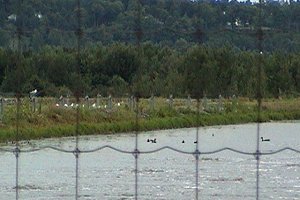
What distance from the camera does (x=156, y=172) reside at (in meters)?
8.78

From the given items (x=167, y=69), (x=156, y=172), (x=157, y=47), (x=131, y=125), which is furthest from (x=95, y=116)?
(x=157, y=47)

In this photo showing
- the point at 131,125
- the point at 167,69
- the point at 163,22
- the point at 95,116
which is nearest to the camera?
the point at 163,22

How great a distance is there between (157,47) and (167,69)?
2.13 ft

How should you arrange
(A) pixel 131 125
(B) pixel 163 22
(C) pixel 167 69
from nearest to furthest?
(B) pixel 163 22 → (C) pixel 167 69 → (A) pixel 131 125

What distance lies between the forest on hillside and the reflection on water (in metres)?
1.20

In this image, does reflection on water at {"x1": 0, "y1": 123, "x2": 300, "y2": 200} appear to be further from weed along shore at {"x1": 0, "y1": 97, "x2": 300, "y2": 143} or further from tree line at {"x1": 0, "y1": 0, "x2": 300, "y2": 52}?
tree line at {"x1": 0, "y1": 0, "x2": 300, "y2": 52}

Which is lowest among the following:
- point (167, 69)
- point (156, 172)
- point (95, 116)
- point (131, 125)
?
point (156, 172)

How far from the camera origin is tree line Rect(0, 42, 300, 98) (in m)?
5.14

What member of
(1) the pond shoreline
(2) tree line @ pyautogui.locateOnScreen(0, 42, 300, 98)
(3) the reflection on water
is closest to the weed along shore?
(1) the pond shoreline

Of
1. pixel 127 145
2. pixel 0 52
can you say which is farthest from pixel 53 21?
pixel 127 145

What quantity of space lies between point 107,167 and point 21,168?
33.8 inches

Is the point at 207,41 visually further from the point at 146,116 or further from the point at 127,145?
the point at 146,116

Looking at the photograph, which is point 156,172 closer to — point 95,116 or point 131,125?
point 131,125

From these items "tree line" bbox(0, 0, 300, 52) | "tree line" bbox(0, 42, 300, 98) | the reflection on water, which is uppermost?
"tree line" bbox(0, 0, 300, 52)
